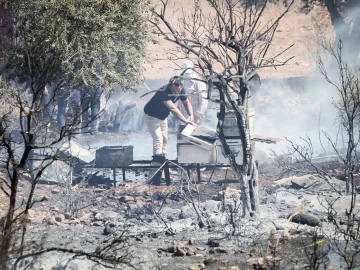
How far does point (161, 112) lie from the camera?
Result: 11.7m

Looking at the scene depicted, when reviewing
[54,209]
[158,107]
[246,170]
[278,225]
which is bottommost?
[278,225]

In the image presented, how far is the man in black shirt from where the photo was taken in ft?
37.0

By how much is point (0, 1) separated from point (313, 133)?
11966 millimetres

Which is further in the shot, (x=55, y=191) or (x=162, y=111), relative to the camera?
(x=162, y=111)

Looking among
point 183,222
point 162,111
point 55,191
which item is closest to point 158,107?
point 162,111

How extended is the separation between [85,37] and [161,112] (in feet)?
9.77

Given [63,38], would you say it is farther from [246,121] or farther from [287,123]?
[287,123]

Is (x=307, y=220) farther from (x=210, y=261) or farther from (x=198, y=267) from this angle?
(x=198, y=267)

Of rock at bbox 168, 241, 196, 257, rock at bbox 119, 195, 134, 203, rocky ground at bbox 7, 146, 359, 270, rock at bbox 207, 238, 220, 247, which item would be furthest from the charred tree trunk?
rock at bbox 119, 195, 134, 203

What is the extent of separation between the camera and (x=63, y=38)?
8820mm

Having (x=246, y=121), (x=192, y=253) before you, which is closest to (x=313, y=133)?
(x=246, y=121)

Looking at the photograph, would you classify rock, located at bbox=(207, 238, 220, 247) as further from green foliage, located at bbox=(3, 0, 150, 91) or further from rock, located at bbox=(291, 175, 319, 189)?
rock, located at bbox=(291, 175, 319, 189)

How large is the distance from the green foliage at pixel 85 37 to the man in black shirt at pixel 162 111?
1192 millimetres

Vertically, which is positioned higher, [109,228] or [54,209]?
[54,209]
